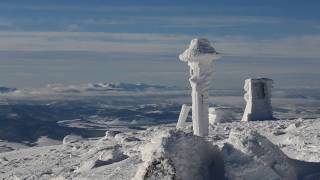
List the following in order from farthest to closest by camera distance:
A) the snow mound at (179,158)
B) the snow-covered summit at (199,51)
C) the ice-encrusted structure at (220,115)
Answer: the ice-encrusted structure at (220,115) < the snow-covered summit at (199,51) < the snow mound at (179,158)

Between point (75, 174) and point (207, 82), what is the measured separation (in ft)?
33.0

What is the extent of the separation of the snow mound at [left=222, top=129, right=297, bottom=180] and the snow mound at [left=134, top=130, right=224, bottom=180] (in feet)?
1.92

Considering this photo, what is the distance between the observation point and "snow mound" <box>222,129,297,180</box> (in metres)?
21.2

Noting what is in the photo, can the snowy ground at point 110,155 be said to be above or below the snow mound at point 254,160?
below

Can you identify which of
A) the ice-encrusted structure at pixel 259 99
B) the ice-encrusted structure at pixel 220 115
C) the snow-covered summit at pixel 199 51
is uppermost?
the snow-covered summit at pixel 199 51

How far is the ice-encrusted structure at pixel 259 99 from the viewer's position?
172 feet

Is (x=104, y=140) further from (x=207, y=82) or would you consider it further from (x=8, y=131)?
(x=8, y=131)

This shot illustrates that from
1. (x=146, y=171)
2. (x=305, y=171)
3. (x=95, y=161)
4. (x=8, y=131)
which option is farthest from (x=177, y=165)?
(x=8, y=131)

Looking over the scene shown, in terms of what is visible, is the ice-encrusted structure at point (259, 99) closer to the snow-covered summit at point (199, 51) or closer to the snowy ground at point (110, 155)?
the snowy ground at point (110, 155)

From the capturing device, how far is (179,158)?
21.0 m

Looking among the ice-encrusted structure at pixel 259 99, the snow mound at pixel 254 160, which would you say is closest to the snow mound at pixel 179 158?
the snow mound at pixel 254 160

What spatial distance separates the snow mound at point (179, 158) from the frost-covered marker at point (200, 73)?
429 inches

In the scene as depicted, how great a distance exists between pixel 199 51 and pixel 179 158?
41.9 ft

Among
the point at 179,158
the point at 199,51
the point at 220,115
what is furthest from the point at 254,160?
the point at 220,115
